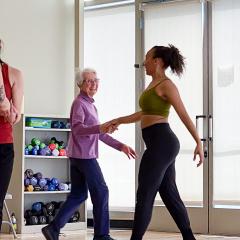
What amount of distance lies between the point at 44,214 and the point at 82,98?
1.93 meters

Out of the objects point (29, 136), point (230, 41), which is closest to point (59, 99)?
point (29, 136)

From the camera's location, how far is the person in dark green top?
3197mm

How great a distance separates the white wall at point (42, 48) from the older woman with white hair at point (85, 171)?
1.93m

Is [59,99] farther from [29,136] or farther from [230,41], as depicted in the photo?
[230,41]

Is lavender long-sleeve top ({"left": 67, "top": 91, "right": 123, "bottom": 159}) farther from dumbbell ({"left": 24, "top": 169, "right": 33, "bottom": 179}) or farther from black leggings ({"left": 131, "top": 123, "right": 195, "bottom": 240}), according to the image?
dumbbell ({"left": 24, "top": 169, "right": 33, "bottom": 179})

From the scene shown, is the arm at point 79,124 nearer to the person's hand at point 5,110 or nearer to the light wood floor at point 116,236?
the person's hand at point 5,110

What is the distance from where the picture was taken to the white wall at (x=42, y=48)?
5746 mm

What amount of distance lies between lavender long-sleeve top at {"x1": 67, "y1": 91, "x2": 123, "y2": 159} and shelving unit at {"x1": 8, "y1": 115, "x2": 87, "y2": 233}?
58.8 inches

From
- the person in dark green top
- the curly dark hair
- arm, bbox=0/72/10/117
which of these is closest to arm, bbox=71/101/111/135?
the person in dark green top

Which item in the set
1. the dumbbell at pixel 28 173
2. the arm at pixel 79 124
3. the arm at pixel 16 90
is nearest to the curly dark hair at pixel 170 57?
the arm at pixel 79 124

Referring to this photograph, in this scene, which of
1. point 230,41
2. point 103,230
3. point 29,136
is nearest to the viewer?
point 103,230

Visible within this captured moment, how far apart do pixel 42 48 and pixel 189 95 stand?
1663 millimetres

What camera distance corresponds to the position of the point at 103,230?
13.0 ft

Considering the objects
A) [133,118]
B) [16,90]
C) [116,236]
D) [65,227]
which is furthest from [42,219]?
[16,90]
